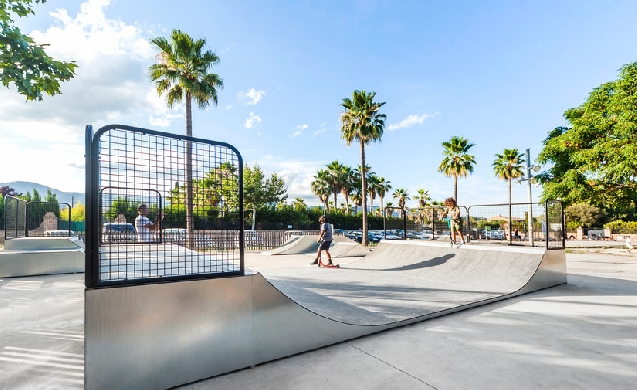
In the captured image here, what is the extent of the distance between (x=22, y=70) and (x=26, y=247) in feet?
24.1

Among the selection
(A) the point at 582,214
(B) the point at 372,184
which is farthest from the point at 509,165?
(B) the point at 372,184

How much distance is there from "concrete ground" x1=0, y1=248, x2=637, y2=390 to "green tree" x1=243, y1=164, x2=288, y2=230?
29.1 m

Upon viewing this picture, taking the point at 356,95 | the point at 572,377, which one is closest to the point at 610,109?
the point at 356,95

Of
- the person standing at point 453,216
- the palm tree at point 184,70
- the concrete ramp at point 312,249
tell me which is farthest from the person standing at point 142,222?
the palm tree at point 184,70

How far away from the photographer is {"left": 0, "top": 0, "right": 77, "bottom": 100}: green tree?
214 inches

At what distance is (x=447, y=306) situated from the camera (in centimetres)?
516

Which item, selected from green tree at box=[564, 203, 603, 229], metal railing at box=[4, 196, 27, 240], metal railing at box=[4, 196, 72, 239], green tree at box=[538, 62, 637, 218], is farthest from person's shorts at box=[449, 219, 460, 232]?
green tree at box=[564, 203, 603, 229]

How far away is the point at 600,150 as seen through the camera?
17.7m

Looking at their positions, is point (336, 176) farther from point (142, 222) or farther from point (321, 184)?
point (142, 222)

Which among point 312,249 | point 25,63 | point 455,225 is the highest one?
point 25,63

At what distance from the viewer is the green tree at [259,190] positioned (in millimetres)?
34631

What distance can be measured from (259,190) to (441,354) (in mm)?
33411

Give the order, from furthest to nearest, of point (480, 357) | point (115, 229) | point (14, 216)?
point (14, 216)
point (115, 229)
point (480, 357)

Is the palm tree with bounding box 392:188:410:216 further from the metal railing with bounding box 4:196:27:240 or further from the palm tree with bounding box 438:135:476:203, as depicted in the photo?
the metal railing with bounding box 4:196:27:240
